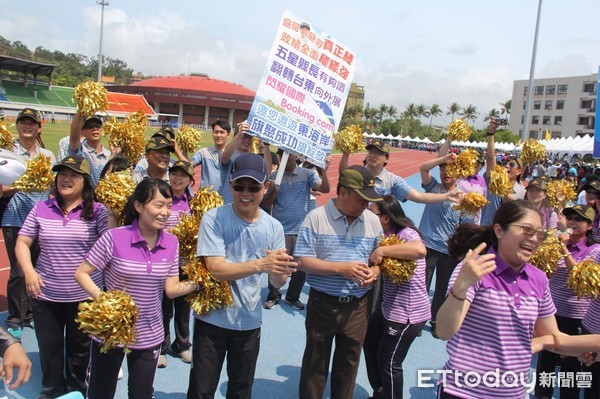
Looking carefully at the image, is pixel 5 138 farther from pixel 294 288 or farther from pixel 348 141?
pixel 294 288

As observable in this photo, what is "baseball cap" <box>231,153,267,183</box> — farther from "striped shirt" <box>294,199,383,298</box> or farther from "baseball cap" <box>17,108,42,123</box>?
"baseball cap" <box>17,108,42,123</box>

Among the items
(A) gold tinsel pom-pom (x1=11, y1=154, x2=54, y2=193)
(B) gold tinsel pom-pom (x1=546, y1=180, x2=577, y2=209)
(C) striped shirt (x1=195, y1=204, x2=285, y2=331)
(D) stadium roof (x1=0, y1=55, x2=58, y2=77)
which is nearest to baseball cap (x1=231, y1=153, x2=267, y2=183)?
(C) striped shirt (x1=195, y1=204, x2=285, y2=331)

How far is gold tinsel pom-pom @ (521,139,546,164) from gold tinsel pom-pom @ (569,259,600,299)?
2.88 metres

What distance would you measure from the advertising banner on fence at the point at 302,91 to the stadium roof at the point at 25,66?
63.7 metres

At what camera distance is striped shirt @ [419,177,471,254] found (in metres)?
5.50

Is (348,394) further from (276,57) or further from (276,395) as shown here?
(276,57)

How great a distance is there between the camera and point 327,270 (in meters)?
3.07

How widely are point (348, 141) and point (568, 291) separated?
265 cm

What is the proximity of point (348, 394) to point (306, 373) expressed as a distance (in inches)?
14.2

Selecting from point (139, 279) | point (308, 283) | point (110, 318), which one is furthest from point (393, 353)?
point (110, 318)

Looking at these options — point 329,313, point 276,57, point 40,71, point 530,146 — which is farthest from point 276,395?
point 40,71

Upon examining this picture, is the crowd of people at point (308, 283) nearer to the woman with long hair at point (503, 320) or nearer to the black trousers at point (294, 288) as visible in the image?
the woman with long hair at point (503, 320)

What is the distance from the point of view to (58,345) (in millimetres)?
3479

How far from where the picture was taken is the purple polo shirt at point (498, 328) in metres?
2.36
